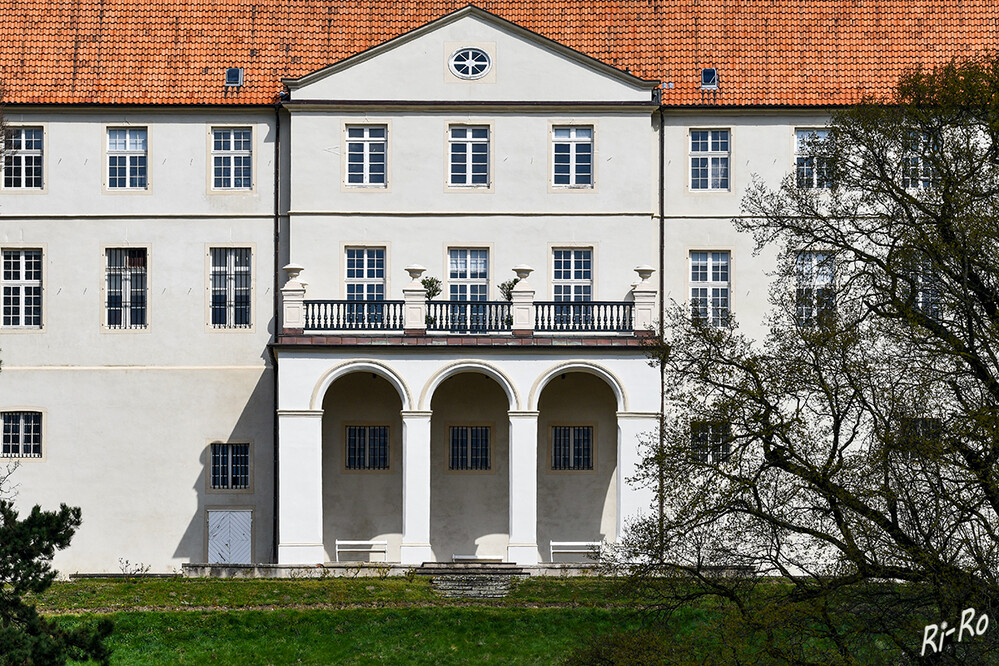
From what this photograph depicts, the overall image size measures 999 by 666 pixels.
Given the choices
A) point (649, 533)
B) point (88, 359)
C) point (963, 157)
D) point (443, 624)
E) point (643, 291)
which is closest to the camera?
point (963, 157)

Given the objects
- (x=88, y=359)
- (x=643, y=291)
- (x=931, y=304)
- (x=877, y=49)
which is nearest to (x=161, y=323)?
(x=88, y=359)

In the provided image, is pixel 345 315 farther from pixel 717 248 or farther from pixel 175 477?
pixel 717 248

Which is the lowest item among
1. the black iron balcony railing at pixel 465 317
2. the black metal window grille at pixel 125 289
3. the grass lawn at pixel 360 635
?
the grass lawn at pixel 360 635

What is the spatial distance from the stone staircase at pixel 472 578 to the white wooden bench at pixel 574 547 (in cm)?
295

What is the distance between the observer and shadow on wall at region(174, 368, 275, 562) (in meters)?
44.4

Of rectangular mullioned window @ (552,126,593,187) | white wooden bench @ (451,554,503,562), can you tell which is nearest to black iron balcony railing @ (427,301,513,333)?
rectangular mullioned window @ (552,126,593,187)

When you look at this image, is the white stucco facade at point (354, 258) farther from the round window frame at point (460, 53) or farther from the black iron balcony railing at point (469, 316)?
the black iron balcony railing at point (469, 316)

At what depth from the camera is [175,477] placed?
4450cm

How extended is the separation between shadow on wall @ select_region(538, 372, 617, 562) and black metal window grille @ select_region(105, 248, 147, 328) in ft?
29.7

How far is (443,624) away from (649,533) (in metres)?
8.01

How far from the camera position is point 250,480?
1752 inches

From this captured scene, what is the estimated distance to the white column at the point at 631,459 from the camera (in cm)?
4103

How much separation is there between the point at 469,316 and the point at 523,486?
11.9 ft

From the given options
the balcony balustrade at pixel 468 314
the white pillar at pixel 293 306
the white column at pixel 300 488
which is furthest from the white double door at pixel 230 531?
the balcony balustrade at pixel 468 314
